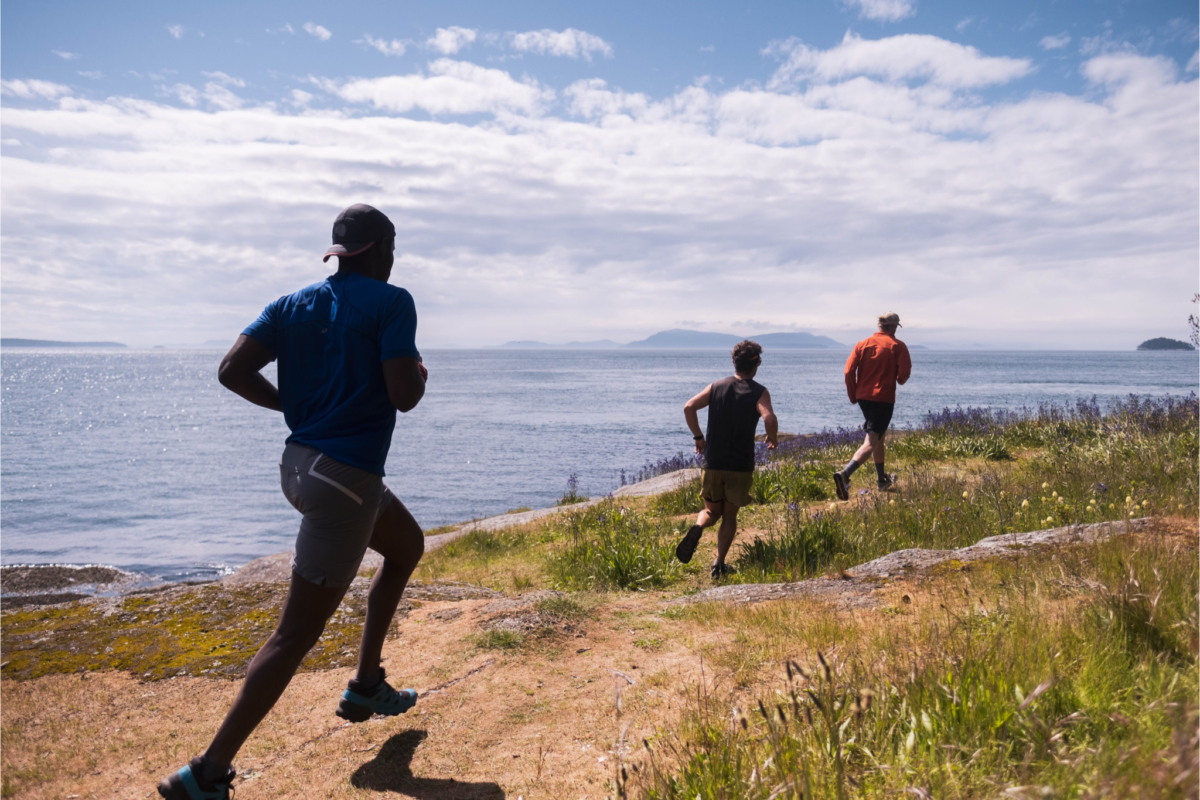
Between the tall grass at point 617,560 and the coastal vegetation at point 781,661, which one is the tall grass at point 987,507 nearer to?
the coastal vegetation at point 781,661

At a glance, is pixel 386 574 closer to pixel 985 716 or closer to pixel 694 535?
pixel 985 716

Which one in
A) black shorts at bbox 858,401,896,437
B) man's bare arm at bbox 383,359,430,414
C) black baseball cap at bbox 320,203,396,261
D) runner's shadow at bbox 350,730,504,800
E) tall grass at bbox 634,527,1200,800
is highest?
black baseball cap at bbox 320,203,396,261

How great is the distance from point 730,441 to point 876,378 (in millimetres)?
4516

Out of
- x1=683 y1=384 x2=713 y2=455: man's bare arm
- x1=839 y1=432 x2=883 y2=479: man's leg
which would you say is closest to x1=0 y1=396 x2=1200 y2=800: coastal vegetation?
x1=683 y1=384 x2=713 y2=455: man's bare arm

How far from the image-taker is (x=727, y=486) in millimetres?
6523

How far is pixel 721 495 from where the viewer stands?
260 inches

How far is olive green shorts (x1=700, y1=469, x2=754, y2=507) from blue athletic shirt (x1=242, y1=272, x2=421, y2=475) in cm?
415

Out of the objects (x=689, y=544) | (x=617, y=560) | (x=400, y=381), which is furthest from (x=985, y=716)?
(x=617, y=560)

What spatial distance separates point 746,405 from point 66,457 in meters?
38.0

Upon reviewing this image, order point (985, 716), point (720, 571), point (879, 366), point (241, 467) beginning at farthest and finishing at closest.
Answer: point (241, 467)
point (879, 366)
point (720, 571)
point (985, 716)

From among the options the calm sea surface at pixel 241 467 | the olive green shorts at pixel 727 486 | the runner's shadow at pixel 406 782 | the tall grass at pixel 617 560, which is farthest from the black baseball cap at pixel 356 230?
the calm sea surface at pixel 241 467

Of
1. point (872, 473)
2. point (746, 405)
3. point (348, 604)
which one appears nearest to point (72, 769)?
point (348, 604)

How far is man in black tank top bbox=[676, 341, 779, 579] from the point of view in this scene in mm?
6344

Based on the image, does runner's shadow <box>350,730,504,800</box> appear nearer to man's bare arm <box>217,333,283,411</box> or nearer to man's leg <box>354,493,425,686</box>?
man's leg <box>354,493,425,686</box>
